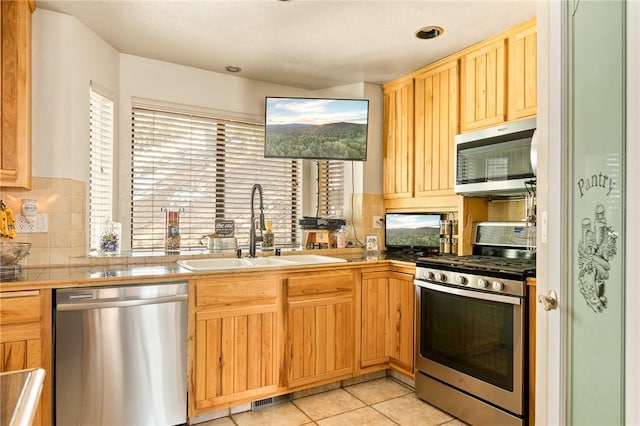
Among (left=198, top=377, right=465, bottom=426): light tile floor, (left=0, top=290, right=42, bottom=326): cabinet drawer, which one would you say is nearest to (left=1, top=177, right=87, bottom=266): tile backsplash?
(left=0, top=290, right=42, bottom=326): cabinet drawer

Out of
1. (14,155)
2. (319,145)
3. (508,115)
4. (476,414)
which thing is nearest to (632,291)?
(476,414)

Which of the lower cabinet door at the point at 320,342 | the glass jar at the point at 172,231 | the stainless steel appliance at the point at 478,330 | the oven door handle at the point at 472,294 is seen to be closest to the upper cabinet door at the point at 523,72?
the stainless steel appliance at the point at 478,330

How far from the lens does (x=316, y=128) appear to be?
3.27m

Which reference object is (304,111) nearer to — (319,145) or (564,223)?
(319,145)

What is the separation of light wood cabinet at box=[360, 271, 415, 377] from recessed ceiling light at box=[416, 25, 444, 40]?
1625mm

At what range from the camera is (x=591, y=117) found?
49.8 inches

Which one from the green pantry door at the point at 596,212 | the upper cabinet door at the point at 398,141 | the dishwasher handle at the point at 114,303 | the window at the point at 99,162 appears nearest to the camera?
the green pantry door at the point at 596,212

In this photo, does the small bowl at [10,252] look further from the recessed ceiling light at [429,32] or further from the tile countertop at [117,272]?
the recessed ceiling light at [429,32]

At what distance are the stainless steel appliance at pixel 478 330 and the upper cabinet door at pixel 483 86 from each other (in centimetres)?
74

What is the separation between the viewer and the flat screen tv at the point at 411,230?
3.30 meters

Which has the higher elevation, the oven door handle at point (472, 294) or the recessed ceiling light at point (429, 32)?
the recessed ceiling light at point (429, 32)

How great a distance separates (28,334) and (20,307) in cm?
14

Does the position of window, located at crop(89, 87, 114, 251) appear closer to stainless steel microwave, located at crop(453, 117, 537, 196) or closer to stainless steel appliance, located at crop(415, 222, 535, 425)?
stainless steel appliance, located at crop(415, 222, 535, 425)

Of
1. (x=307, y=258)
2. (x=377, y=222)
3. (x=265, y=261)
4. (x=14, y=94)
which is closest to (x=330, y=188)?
(x=377, y=222)
